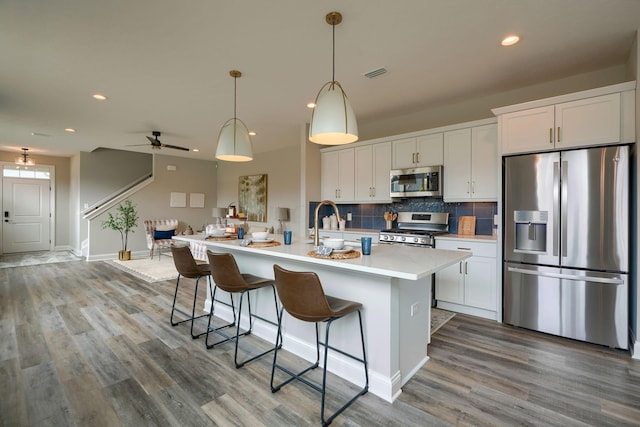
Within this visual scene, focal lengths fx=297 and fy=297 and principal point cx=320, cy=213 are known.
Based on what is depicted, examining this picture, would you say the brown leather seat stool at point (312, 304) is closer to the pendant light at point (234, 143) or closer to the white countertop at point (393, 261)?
the white countertop at point (393, 261)

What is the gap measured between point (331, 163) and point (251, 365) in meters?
3.62

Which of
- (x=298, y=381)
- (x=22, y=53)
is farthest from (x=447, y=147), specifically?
(x=22, y=53)

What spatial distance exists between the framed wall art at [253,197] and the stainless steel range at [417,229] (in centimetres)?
412

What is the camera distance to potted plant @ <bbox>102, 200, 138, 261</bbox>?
23.4 ft

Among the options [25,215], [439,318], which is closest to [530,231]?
[439,318]

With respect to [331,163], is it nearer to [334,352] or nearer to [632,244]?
[334,352]

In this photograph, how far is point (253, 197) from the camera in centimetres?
804

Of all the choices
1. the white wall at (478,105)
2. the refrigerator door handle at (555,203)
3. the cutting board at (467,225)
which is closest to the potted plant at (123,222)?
the white wall at (478,105)

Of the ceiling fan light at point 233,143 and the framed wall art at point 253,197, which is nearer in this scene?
the ceiling fan light at point 233,143

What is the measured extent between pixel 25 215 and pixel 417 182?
33.1 ft

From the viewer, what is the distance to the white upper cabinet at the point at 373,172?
4605 millimetres

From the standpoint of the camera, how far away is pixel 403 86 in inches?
141

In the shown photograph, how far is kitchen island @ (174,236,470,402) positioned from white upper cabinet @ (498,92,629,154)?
176cm

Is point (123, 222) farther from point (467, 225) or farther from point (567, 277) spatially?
point (567, 277)
